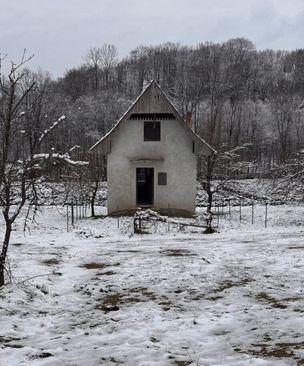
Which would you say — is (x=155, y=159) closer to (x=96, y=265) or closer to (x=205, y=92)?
(x=96, y=265)

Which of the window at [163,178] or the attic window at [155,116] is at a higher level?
the attic window at [155,116]

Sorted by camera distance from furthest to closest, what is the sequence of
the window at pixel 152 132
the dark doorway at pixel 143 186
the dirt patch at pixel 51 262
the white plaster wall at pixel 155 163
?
the dark doorway at pixel 143 186, the window at pixel 152 132, the white plaster wall at pixel 155 163, the dirt patch at pixel 51 262

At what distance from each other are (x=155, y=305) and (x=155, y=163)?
17779 mm

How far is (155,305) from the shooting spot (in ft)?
30.1

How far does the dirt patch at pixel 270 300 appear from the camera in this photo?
8781 millimetres

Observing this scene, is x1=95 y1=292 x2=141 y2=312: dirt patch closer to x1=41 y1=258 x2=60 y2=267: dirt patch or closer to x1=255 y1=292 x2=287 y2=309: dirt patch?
x1=255 y1=292 x2=287 y2=309: dirt patch

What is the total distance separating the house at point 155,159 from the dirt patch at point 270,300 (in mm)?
16772

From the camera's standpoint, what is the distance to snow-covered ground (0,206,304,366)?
672 centimetres

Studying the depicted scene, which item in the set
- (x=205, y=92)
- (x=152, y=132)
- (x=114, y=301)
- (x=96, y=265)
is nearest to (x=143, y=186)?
(x=152, y=132)

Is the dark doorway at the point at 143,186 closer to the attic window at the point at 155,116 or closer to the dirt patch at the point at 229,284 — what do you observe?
the attic window at the point at 155,116

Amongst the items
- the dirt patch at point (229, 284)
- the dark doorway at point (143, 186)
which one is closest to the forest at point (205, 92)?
the dark doorway at point (143, 186)

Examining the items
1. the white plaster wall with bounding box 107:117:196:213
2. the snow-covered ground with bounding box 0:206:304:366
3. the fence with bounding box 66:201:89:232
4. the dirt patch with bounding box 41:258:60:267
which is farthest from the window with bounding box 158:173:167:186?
the dirt patch with bounding box 41:258:60:267

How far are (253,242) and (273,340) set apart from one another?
1082cm

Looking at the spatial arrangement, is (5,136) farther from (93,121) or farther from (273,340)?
(93,121)
